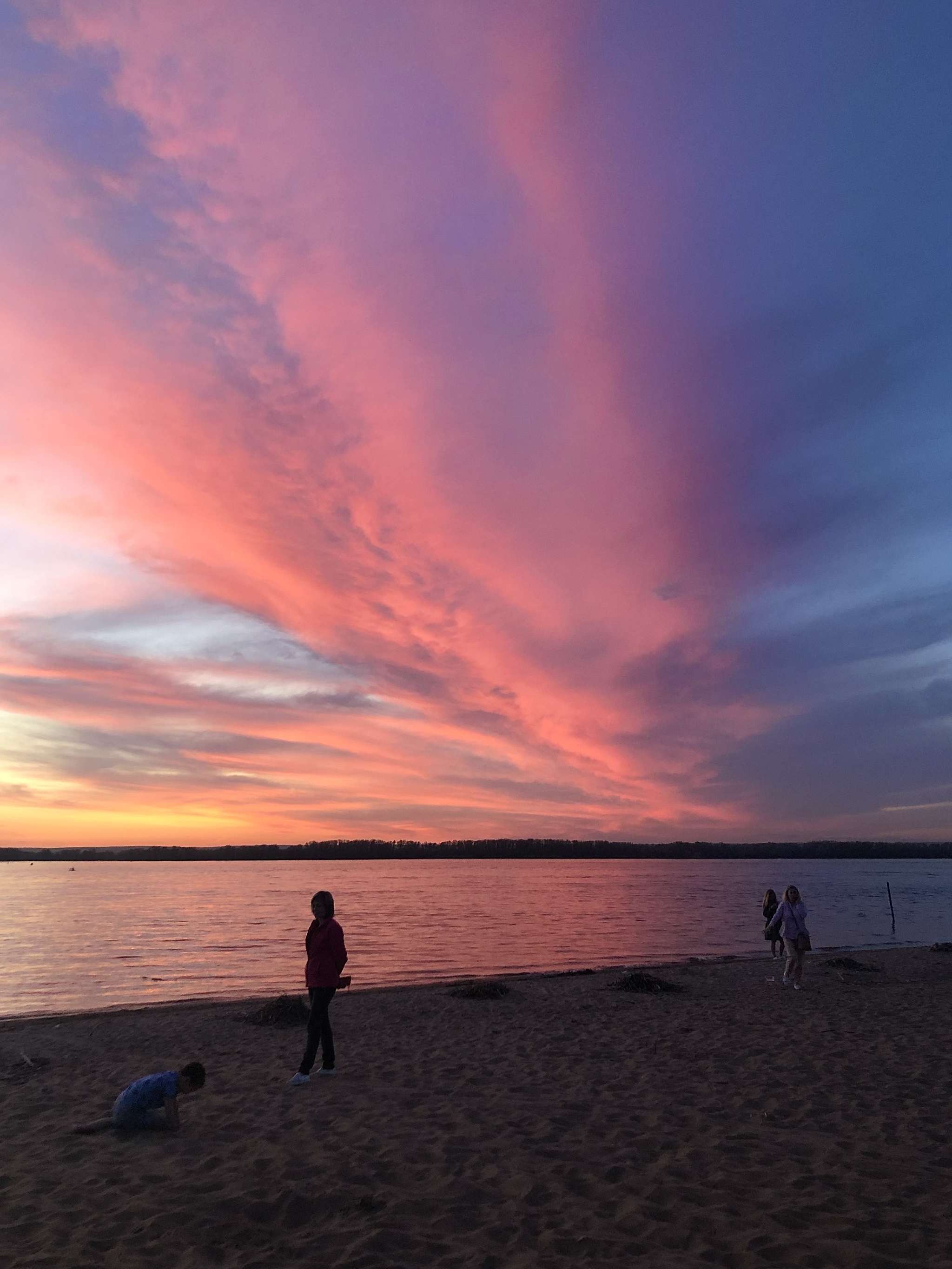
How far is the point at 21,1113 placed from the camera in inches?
367

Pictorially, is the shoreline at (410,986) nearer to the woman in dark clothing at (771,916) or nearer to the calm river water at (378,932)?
the calm river water at (378,932)

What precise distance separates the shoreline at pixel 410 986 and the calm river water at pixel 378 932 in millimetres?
556

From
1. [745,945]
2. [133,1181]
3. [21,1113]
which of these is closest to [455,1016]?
[21,1113]

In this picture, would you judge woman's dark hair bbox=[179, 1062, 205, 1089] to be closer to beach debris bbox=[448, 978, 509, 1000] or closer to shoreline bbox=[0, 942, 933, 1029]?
shoreline bbox=[0, 942, 933, 1029]

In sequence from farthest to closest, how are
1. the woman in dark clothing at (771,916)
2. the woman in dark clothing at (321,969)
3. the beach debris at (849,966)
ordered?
the beach debris at (849,966), the woman in dark clothing at (771,916), the woman in dark clothing at (321,969)

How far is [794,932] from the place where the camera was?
1788 cm

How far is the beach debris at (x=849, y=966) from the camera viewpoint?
23.1 metres

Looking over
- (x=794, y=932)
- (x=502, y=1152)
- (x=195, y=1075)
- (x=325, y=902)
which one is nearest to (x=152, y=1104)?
(x=195, y=1075)

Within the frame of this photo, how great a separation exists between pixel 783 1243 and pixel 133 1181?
5714 millimetres

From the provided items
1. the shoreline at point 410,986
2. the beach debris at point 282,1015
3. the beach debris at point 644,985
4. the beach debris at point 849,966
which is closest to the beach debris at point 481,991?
→ the shoreline at point 410,986

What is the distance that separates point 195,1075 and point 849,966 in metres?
21.9

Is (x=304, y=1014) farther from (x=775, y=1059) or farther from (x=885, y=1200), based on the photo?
(x=885, y=1200)

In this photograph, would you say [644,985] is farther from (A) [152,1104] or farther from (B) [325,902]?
(A) [152,1104]

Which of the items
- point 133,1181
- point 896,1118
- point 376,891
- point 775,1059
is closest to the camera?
point 133,1181
